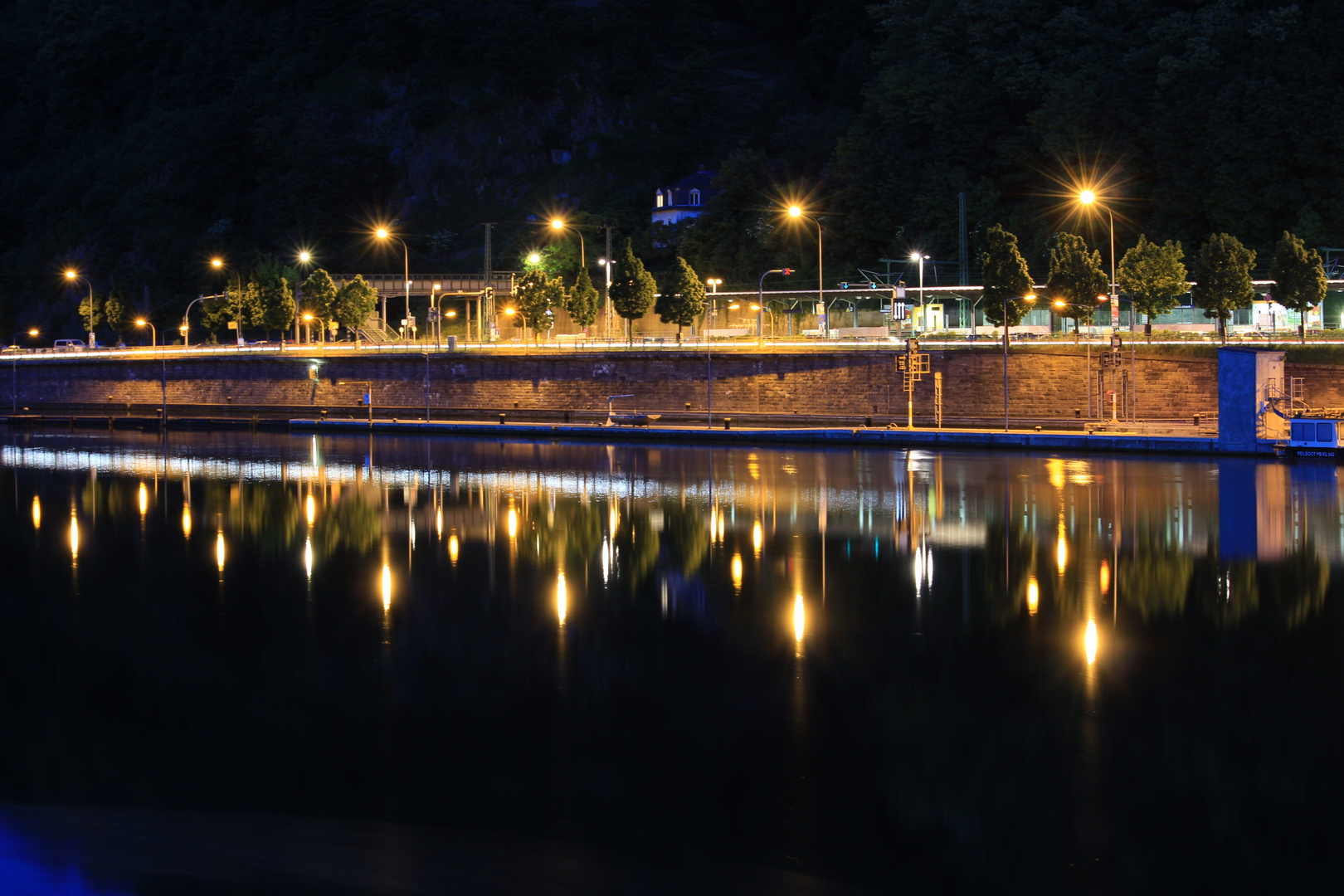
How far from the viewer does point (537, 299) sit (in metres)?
67.2

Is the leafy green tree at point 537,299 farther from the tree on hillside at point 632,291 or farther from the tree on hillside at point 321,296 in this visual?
the tree on hillside at point 321,296

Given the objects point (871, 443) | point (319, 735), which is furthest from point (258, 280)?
point (319, 735)

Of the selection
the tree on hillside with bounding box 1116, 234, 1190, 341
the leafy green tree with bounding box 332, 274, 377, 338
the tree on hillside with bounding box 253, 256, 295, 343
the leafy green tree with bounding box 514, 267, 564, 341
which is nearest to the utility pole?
the leafy green tree with bounding box 514, 267, 564, 341

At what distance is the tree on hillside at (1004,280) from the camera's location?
4966cm

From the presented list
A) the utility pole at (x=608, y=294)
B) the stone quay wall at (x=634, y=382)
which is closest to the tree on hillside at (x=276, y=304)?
the stone quay wall at (x=634, y=382)

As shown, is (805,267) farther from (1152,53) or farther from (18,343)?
(18,343)

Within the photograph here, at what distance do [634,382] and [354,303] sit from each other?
86.6 ft

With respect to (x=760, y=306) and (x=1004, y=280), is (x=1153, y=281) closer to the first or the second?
(x=1004, y=280)

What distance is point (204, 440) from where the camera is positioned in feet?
174

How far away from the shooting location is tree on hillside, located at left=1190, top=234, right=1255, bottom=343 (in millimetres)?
46375

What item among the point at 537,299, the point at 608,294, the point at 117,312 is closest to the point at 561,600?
the point at 608,294

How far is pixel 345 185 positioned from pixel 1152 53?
2660 inches

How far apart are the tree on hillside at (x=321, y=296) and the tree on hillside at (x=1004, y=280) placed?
41911 mm

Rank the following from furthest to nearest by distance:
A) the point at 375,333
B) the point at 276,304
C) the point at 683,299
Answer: the point at 375,333, the point at 276,304, the point at 683,299
